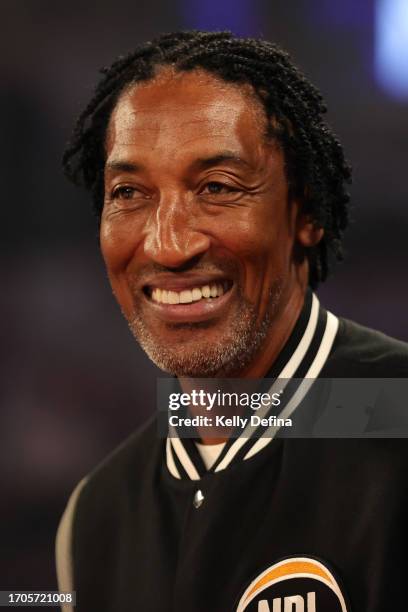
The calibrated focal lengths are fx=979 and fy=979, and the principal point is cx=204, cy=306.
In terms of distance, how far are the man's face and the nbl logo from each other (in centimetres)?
25

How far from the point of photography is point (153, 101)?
45.9 inches

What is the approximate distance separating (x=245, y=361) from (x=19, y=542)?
690mm

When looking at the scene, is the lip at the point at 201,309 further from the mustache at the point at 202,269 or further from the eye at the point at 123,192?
the eye at the point at 123,192

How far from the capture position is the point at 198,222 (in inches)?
44.6

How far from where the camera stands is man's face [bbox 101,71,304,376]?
3.71ft

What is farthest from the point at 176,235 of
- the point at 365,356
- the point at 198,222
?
the point at 365,356

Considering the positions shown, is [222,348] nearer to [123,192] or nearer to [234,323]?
[234,323]

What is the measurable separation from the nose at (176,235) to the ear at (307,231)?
15 centimetres

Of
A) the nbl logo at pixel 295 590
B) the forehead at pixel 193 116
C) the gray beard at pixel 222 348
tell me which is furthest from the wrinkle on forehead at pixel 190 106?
the nbl logo at pixel 295 590

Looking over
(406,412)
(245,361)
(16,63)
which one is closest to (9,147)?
(16,63)

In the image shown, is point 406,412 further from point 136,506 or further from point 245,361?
point 136,506

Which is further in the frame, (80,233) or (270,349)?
(80,233)

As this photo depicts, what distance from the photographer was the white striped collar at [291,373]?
46.5 inches

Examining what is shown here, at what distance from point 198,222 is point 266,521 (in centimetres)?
35
